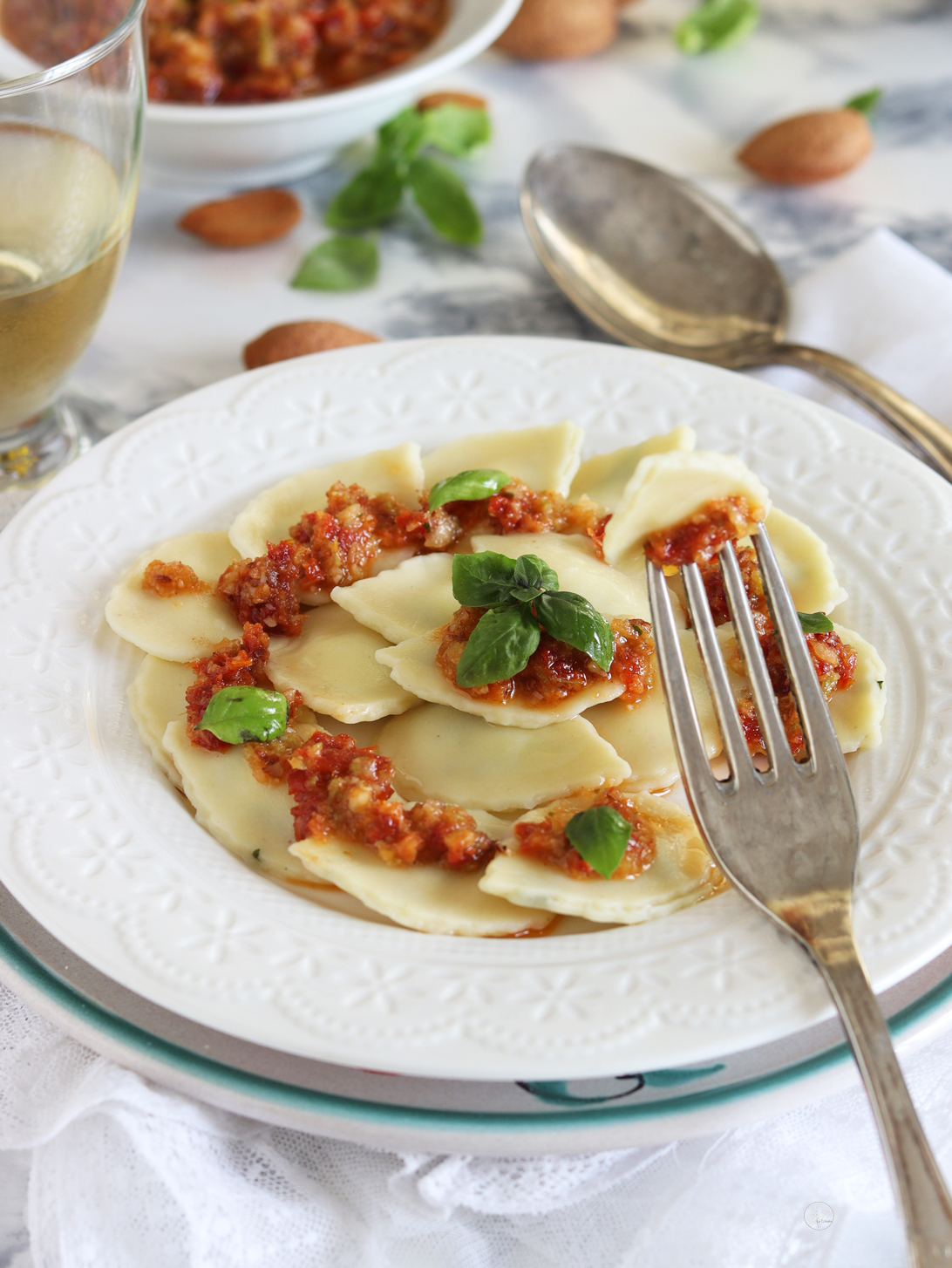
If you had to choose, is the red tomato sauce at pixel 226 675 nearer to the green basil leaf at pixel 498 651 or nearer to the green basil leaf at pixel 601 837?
the green basil leaf at pixel 498 651

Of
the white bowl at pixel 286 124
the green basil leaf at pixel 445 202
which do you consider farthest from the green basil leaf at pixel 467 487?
the green basil leaf at pixel 445 202

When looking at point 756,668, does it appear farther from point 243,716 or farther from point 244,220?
point 244,220

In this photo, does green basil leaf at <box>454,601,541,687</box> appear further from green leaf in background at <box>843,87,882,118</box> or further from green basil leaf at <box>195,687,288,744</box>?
green leaf in background at <box>843,87,882,118</box>

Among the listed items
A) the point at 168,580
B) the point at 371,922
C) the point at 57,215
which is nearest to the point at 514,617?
the point at 371,922

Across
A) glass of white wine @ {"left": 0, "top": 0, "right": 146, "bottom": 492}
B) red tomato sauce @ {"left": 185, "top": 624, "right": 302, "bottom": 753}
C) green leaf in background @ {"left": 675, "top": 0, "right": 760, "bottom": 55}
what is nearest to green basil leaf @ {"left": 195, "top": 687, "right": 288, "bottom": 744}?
red tomato sauce @ {"left": 185, "top": 624, "right": 302, "bottom": 753}

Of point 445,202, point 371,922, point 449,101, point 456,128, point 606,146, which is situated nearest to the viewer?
point 371,922

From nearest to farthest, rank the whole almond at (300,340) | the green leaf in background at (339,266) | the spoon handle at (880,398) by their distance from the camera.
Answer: the spoon handle at (880,398)
the whole almond at (300,340)
the green leaf in background at (339,266)
